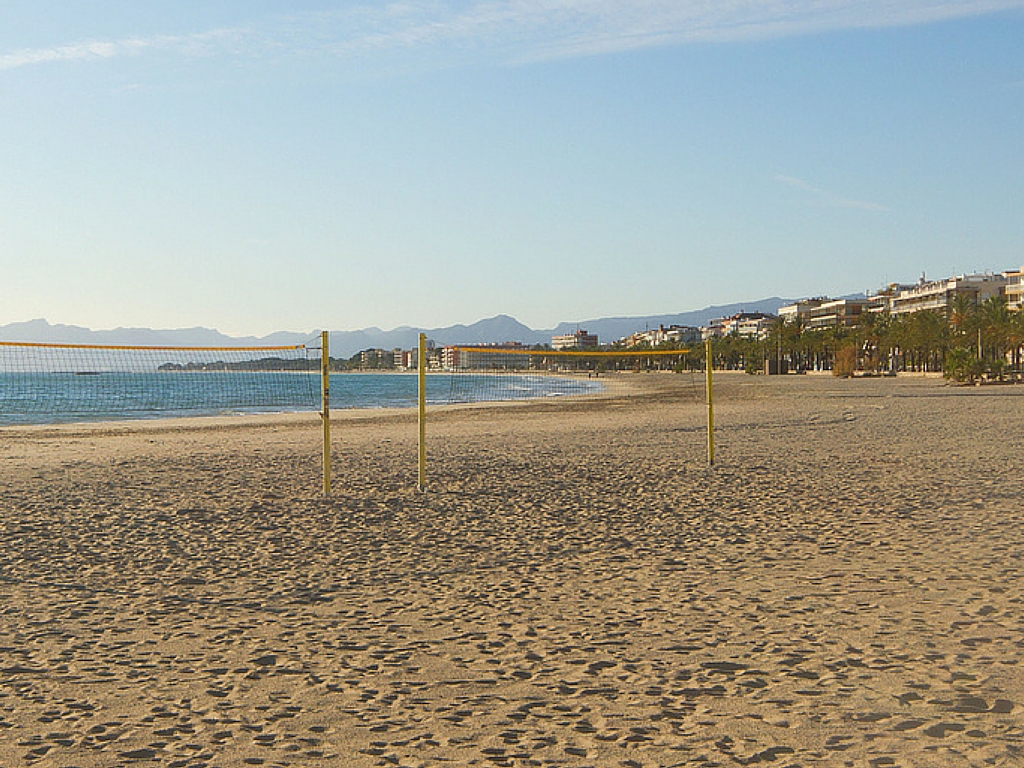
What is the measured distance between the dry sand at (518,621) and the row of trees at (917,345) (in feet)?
106

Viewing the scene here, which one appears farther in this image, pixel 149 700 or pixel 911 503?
pixel 911 503

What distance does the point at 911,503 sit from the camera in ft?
27.7

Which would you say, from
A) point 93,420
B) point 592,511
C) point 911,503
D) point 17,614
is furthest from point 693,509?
point 93,420

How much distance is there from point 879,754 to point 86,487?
9212mm

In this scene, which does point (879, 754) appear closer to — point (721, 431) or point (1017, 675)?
point (1017, 675)

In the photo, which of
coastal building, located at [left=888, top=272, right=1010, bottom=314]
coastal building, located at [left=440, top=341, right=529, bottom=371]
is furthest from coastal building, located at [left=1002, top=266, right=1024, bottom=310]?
coastal building, located at [left=440, top=341, right=529, bottom=371]

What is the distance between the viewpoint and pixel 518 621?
15.5ft

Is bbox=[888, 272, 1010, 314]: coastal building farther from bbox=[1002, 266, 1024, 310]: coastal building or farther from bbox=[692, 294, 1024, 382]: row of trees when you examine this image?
bbox=[692, 294, 1024, 382]: row of trees

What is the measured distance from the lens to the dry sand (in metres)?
3.19

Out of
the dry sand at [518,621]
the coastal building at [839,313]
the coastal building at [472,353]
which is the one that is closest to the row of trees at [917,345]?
the coastal building at [472,353]

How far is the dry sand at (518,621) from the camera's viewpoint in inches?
125

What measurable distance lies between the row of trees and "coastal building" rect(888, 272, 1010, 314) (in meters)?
15.9

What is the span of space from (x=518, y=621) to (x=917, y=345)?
265ft

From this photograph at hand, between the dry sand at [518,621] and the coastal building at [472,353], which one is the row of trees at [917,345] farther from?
the dry sand at [518,621]
